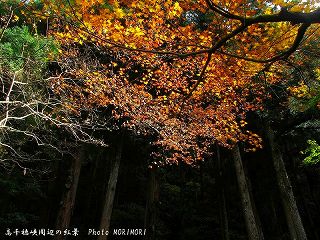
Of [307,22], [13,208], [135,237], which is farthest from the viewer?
[135,237]

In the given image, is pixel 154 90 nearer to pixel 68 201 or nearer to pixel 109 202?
pixel 109 202

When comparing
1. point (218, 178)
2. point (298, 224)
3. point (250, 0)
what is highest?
point (250, 0)

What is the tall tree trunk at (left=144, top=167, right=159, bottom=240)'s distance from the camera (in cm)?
1236

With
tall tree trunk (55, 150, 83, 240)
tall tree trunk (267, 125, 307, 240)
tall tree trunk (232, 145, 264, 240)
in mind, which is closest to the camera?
tall tree trunk (55, 150, 83, 240)

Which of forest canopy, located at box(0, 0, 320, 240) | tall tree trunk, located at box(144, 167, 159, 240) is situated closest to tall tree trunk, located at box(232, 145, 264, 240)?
forest canopy, located at box(0, 0, 320, 240)

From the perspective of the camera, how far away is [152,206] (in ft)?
42.6

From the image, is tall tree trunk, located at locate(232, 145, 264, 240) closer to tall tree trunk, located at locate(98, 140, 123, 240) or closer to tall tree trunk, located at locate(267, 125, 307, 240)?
tall tree trunk, located at locate(267, 125, 307, 240)

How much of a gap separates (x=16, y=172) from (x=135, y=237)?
338 inches

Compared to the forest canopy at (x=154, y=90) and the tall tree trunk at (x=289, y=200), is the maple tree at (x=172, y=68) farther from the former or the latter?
the tall tree trunk at (x=289, y=200)

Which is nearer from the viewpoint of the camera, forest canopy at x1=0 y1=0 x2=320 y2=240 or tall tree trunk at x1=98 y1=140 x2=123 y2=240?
forest canopy at x1=0 y1=0 x2=320 y2=240

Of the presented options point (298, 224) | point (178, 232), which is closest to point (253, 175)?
point (178, 232)

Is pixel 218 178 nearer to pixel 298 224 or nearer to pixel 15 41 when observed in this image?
pixel 298 224

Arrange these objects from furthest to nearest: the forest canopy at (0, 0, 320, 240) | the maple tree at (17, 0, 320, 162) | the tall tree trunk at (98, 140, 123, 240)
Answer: the tall tree trunk at (98, 140, 123, 240), the maple tree at (17, 0, 320, 162), the forest canopy at (0, 0, 320, 240)

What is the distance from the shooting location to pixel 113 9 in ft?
34.3
